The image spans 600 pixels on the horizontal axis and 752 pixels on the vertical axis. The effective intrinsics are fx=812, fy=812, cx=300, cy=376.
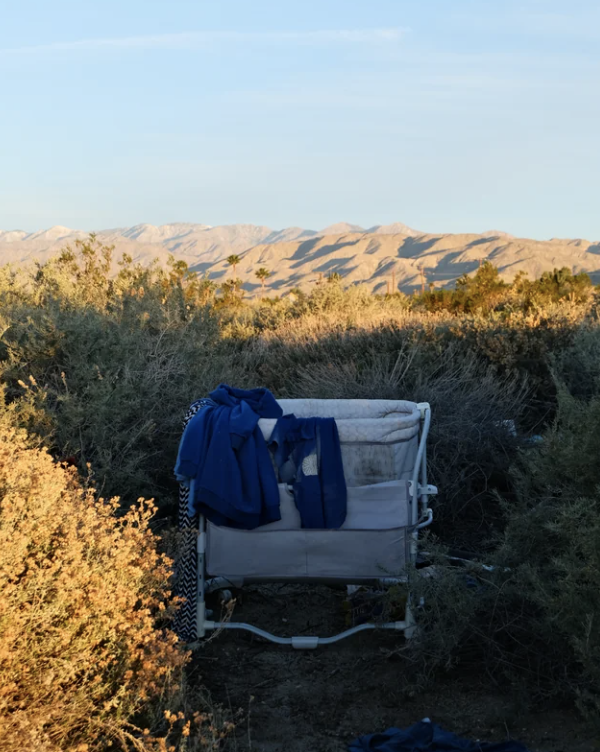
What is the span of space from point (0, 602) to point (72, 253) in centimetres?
952

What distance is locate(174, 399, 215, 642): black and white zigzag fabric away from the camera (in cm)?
409

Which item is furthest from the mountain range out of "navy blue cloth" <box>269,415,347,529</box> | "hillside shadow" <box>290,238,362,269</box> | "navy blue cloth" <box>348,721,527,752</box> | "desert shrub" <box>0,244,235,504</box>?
"navy blue cloth" <box>348,721,527,752</box>

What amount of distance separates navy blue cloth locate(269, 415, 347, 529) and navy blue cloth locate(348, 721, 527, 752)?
1.18 metres

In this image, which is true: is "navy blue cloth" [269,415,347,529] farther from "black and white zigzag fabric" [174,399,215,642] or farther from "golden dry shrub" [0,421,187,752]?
"golden dry shrub" [0,421,187,752]

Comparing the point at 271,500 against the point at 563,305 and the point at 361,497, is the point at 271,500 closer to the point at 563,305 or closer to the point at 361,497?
the point at 361,497

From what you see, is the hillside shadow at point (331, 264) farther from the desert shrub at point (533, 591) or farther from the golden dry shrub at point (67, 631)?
the golden dry shrub at point (67, 631)

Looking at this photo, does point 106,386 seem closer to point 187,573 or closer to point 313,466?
point 187,573

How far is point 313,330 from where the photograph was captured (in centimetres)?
1049

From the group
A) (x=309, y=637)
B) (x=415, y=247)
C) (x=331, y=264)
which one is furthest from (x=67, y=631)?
(x=415, y=247)

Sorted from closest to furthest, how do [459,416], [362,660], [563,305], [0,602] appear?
[0,602] → [362,660] → [459,416] → [563,305]

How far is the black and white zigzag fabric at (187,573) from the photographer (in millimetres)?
4090

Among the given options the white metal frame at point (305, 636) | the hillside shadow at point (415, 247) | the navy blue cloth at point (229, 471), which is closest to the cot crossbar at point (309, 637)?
the white metal frame at point (305, 636)

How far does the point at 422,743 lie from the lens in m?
3.05

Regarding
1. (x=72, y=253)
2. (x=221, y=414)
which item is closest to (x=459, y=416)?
(x=221, y=414)
